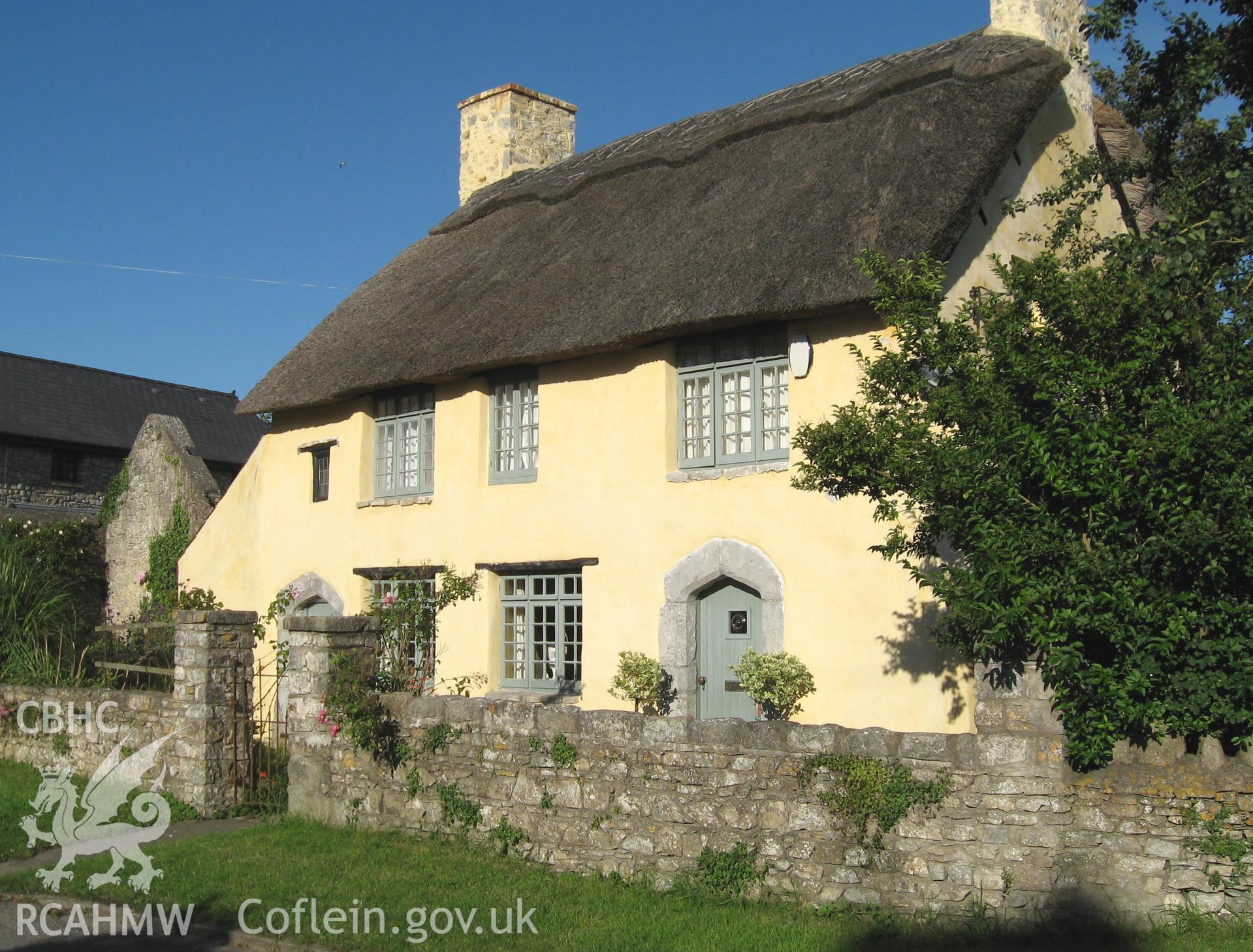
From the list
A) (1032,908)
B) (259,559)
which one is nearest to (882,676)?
(1032,908)

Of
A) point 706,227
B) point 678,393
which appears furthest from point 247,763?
point 706,227

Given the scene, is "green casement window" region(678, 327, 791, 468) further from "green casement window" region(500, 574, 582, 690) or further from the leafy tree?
the leafy tree

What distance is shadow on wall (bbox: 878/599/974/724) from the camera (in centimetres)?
923

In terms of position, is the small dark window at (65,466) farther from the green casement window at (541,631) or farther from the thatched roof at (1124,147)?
the thatched roof at (1124,147)

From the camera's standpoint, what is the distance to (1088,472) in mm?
6301

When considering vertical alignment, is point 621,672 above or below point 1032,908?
above

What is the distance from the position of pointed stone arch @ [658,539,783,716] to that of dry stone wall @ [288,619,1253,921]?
2.82 m

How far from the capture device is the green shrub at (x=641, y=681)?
1094 cm

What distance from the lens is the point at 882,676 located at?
9.71 meters

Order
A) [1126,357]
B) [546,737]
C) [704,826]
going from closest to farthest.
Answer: [1126,357], [704,826], [546,737]

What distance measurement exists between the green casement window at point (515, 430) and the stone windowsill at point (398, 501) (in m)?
1.03

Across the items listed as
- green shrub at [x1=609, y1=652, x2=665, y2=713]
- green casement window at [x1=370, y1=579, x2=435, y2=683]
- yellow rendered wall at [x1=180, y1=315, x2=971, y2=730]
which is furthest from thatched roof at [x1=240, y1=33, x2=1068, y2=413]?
green shrub at [x1=609, y1=652, x2=665, y2=713]

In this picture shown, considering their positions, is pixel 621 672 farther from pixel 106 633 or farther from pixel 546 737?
pixel 106 633

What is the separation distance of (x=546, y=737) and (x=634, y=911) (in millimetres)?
1536
